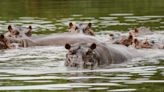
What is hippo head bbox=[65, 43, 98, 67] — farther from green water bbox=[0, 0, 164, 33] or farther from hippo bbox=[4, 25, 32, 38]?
green water bbox=[0, 0, 164, 33]

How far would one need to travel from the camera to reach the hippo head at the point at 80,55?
45.1 feet

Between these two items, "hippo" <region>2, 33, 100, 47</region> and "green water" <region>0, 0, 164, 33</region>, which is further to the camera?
"green water" <region>0, 0, 164, 33</region>

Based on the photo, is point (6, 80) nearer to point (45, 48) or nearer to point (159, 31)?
point (45, 48)

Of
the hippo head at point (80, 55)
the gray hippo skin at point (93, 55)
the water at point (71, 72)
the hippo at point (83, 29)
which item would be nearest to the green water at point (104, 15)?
the water at point (71, 72)

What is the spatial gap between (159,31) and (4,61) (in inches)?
328

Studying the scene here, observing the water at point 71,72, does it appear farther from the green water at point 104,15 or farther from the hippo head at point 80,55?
the hippo head at point 80,55

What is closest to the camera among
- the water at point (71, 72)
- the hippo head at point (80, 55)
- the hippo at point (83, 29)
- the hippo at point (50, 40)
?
Answer: the water at point (71, 72)

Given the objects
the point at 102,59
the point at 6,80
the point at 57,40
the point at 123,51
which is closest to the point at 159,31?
the point at 57,40

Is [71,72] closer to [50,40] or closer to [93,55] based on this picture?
[93,55]

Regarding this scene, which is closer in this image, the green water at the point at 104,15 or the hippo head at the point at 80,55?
the hippo head at the point at 80,55

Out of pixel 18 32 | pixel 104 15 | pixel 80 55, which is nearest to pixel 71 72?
pixel 80 55

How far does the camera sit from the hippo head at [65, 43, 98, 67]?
13734mm

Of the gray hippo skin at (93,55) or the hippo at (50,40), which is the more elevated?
the gray hippo skin at (93,55)

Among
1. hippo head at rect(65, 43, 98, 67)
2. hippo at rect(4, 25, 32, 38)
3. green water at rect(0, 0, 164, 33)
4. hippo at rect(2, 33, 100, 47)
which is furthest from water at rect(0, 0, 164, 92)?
hippo at rect(4, 25, 32, 38)
